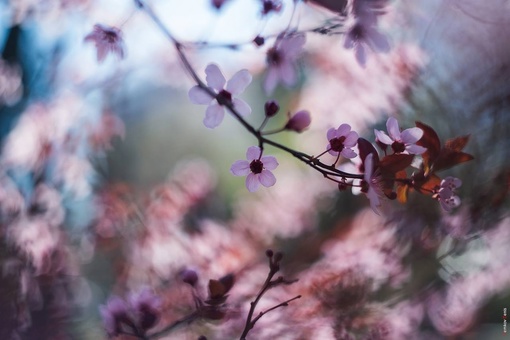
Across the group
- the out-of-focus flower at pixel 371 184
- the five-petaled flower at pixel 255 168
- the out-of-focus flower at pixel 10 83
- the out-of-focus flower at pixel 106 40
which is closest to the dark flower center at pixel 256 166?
the five-petaled flower at pixel 255 168

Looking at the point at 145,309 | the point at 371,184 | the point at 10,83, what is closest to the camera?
the point at 371,184

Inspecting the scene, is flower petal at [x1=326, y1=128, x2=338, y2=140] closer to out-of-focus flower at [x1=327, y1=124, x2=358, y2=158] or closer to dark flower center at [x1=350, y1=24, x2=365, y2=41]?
out-of-focus flower at [x1=327, y1=124, x2=358, y2=158]

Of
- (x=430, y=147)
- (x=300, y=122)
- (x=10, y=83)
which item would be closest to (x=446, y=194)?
(x=430, y=147)

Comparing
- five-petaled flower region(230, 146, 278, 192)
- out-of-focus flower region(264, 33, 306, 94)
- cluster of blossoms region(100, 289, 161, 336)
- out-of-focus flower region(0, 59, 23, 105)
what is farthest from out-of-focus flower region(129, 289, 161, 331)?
out-of-focus flower region(0, 59, 23, 105)

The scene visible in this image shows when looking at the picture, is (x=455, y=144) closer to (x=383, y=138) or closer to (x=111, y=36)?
(x=383, y=138)

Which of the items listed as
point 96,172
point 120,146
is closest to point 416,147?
point 96,172

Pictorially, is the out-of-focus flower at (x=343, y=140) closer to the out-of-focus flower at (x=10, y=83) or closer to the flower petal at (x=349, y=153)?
the flower petal at (x=349, y=153)
